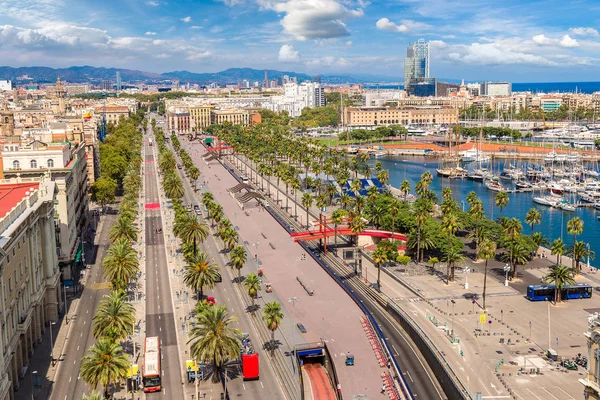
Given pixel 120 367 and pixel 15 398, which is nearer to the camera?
pixel 120 367

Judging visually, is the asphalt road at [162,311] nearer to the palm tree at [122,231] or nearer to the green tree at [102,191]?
the palm tree at [122,231]

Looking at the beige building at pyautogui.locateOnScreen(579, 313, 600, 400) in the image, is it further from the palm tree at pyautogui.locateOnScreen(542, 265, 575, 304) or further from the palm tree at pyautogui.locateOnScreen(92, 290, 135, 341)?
the palm tree at pyautogui.locateOnScreen(542, 265, 575, 304)

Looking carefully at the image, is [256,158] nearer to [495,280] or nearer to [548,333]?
[495,280]

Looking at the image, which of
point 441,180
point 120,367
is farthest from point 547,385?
point 441,180

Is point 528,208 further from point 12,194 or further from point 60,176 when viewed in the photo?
point 12,194

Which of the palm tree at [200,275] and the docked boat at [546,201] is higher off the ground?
the palm tree at [200,275]

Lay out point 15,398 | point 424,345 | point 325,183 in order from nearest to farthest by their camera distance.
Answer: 1. point 15,398
2. point 424,345
3. point 325,183

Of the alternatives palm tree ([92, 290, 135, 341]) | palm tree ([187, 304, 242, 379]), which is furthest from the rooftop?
palm tree ([187, 304, 242, 379])

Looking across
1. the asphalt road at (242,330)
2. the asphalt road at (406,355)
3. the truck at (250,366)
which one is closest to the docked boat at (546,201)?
the asphalt road at (406,355)
